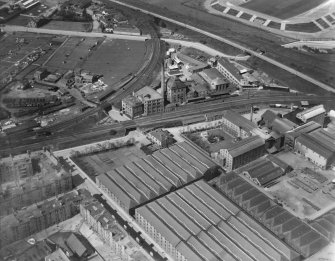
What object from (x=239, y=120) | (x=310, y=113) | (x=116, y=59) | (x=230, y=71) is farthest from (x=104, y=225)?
(x=116, y=59)

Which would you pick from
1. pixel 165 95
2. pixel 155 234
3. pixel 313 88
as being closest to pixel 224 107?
pixel 165 95

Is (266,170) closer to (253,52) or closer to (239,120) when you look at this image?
(239,120)

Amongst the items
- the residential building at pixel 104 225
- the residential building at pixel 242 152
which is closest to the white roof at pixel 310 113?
the residential building at pixel 242 152

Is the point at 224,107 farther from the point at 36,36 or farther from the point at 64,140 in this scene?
the point at 36,36

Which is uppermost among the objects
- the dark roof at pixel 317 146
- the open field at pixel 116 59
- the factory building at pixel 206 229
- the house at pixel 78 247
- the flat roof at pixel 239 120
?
the open field at pixel 116 59

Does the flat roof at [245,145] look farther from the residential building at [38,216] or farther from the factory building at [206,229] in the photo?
the residential building at [38,216]

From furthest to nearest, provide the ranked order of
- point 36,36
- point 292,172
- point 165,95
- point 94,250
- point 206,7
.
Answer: point 206,7, point 36,36, point 165,95, point 292,172, point 94,250
